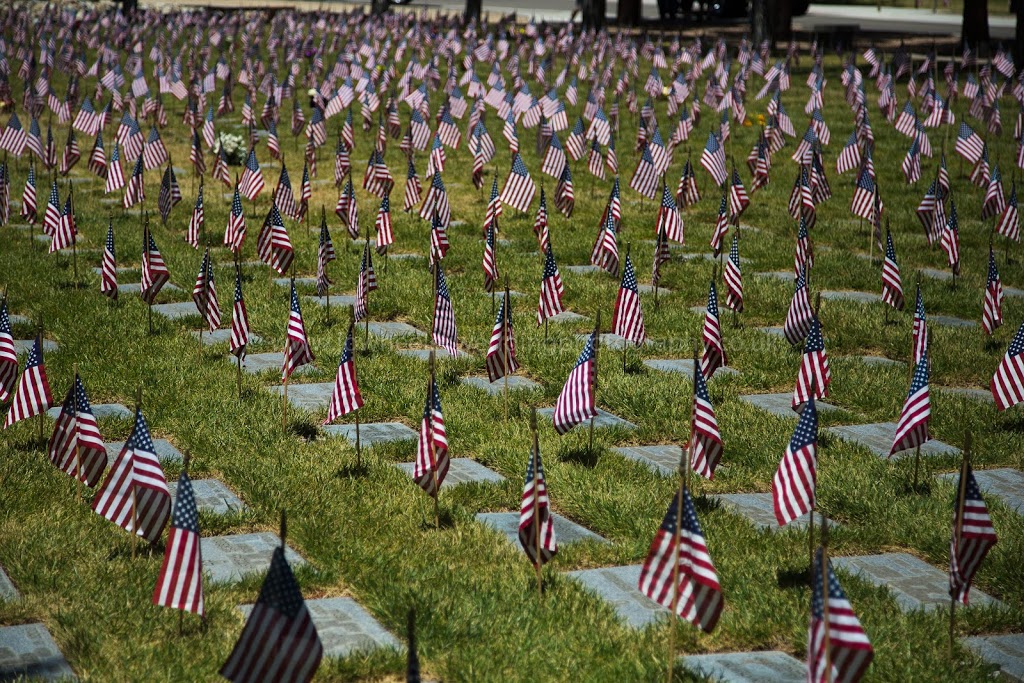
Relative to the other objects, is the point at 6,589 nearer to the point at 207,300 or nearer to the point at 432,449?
the point at 432,449

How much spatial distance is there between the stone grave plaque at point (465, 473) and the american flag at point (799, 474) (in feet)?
5.12

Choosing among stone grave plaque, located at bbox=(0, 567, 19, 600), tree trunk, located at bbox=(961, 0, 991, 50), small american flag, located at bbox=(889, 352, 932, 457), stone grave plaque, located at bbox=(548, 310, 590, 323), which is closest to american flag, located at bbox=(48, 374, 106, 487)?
stone grave plaque, located at bbox=(0, 567, 19, 600)

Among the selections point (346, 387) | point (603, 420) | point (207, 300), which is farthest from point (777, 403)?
point (207, 300)

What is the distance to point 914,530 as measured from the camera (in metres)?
6.06

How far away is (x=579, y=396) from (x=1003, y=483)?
2.10 metres

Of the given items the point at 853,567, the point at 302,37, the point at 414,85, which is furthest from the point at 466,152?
the point at 302,37

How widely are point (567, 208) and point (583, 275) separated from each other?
235cm

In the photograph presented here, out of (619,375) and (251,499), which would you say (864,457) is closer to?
(619,375)

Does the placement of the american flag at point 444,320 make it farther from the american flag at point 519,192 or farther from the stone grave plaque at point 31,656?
the american flag at point 519,192

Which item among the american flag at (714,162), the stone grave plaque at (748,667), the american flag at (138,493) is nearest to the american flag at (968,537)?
the stone grave plaque at (748,667)

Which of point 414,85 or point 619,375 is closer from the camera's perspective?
point 619,375

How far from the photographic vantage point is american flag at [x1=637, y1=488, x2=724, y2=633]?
14.6 feet

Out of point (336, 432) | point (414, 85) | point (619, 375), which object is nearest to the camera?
point (336, 432)

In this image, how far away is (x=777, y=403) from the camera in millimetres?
8070
